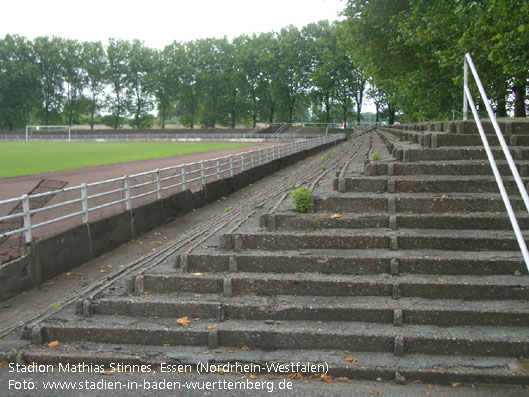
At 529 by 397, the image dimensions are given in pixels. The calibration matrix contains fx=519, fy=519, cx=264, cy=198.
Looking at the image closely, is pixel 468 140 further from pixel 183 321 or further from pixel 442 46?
pixel 442 46

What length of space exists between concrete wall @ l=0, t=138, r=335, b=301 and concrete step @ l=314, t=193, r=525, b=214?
455 centimetres

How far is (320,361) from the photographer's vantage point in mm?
5336

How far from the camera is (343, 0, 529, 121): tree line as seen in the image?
15.6 meters

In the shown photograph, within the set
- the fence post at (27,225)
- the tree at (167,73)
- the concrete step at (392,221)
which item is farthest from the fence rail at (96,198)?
the tree at (167,73)

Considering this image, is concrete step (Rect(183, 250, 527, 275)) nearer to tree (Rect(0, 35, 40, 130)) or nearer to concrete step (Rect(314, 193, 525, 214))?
concrete step (Rect(314, 193, 525, 214))

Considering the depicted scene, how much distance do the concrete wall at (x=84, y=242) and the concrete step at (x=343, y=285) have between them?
2424mm

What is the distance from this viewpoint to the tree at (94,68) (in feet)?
342

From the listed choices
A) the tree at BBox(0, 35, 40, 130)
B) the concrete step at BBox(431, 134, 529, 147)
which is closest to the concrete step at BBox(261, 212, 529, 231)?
the concrete step at BBox(431, 134, 529, 147)

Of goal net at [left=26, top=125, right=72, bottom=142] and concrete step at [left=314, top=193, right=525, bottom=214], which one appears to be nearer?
concrete step at [left=314, top=193, right=525, bottom=214]

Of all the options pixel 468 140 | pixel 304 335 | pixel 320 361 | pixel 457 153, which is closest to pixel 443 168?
pixel 457 153

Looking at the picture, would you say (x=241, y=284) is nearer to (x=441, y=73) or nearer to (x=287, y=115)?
(x=441, y=73)

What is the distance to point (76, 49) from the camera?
105 metres

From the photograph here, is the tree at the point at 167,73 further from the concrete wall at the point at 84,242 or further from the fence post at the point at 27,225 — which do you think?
the fence post at the point at 27,225

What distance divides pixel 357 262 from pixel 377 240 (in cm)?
63
